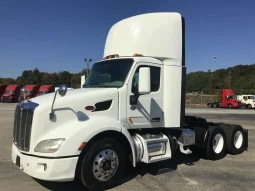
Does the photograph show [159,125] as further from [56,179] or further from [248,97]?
[248,97]

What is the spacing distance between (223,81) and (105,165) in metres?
104

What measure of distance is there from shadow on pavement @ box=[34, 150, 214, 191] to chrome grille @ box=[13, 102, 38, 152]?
1.03 metres

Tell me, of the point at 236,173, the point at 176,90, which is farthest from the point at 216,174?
the point at 176,90

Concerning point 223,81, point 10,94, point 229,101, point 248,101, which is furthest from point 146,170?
point 223,81

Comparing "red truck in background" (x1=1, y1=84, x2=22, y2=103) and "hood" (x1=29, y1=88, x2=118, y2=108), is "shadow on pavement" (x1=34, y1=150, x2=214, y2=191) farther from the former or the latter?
"red truck in background" (x1=1, y1=84, x2=22, y2=103)

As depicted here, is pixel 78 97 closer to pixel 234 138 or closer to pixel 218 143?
pixel 218 143

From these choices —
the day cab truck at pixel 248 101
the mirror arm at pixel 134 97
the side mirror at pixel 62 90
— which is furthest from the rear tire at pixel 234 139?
the day cab truck at pixel 248 101

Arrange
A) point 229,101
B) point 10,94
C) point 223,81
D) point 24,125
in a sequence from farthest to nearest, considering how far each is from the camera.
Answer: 1. point 223,81
2. point 10,94
3. point 229,101
4. point 24,125

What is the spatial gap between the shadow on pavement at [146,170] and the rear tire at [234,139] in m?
1.04

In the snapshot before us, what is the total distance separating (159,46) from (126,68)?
1215 millimetres

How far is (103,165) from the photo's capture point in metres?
5.74

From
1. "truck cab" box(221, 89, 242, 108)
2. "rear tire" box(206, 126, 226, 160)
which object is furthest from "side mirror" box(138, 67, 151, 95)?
"truck cab" box(221, 89, 242, 108)

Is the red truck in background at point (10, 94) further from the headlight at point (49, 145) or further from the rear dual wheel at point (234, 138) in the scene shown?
the headlight at point (49, 145)

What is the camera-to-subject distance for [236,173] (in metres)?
7.12
